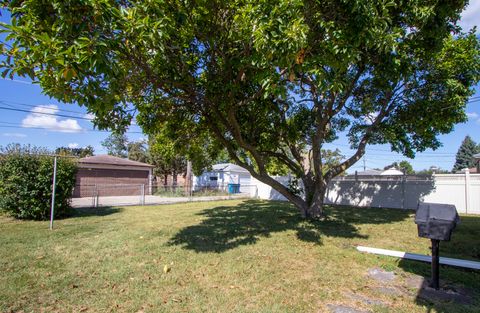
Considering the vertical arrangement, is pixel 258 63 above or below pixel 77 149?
below

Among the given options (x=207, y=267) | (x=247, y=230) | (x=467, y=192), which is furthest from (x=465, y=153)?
(x=207, y=267)

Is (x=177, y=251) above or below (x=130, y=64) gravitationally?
below

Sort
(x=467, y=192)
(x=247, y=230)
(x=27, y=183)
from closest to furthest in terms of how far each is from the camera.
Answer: (x=247, y=230)
(x=27, y=183)
(x=467, y=192)

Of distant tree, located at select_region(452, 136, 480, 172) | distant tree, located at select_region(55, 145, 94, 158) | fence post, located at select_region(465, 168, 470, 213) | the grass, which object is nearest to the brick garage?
distant tree, located at select_region(55, 145, 94, 158)

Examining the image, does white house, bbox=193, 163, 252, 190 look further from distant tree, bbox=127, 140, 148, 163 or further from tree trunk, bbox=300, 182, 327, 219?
tree trunk, bbox=300, 182, 327, 219

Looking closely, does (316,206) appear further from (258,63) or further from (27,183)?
(27,183)

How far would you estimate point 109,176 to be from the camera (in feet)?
72.9

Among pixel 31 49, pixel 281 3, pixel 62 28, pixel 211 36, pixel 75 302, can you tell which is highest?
pixel 211 36

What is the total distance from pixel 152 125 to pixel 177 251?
13.5 feet

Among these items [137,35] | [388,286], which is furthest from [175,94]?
[388,286]

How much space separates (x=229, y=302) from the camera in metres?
3.52

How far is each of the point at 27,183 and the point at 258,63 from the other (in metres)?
8.85

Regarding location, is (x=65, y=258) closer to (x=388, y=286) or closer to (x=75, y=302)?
(x=75, y=302)

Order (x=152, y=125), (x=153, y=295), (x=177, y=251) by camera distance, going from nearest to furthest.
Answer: (x=153, y=295) → (x=177, y=251) → (x=152, y=125)
